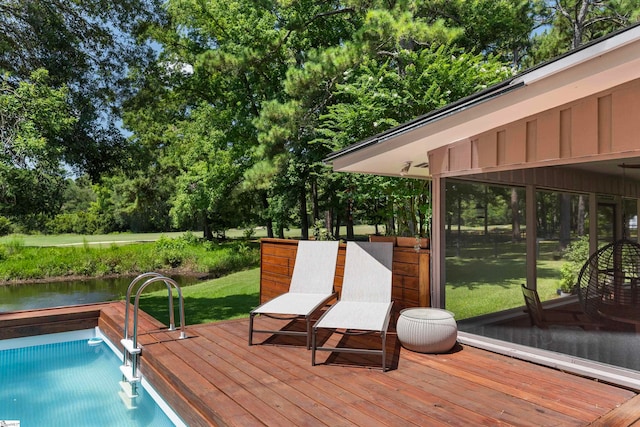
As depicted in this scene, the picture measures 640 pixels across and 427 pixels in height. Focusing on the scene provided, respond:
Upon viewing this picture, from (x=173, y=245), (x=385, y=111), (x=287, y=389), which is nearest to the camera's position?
(x=287, y=389)

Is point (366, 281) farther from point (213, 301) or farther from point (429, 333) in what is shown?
point (213, 301)

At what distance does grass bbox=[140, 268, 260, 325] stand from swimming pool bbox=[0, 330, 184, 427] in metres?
2.48

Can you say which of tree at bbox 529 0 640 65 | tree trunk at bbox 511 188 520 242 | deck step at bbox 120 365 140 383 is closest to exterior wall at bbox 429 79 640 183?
tree trunk at bbox 511 188 520 242

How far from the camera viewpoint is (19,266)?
15.5 m

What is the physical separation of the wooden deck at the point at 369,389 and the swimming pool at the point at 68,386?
303 millimetres

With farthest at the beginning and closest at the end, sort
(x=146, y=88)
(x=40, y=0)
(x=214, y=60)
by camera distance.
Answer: (x=214, y=60) → (x=146, y=88) → (x=40, y=0)

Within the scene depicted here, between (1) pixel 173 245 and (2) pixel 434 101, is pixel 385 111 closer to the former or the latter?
(2) pixel 434 101

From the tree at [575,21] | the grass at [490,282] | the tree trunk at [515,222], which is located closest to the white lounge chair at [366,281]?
the grass at [490,282]

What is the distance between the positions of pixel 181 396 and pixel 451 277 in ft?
9.81

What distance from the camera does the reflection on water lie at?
12.1 meters

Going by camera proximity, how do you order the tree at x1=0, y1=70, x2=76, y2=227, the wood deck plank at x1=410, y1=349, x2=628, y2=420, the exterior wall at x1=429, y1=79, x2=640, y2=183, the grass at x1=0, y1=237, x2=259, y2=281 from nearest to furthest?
the wood deck plank at x1=410, y1=349, x2=628, y2=420, the exterior wall at x1=429, y1=79, x2=640, y2=183, the tree at x1=0, y1=70, x2=76, y2=227, the grass at x1=0, y1=237, x2=259, y2=281

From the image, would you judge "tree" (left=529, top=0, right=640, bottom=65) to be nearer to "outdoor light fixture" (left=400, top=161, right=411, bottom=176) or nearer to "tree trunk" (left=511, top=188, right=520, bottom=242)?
"outdoor light fixture" (left=400, top=161, right=411, bottom=176)

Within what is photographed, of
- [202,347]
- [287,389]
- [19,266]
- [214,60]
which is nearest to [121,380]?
[202,347]

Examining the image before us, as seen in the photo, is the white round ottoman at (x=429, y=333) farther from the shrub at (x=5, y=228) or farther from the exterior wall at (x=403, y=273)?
the shrub at (x=5, y=228)
